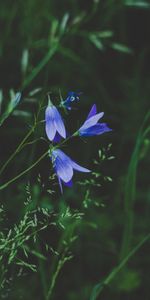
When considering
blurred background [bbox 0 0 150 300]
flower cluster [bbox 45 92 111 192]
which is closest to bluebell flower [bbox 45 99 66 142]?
flower cluster [bbox 45 92 111 192]

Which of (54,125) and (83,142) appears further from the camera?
(83,142)

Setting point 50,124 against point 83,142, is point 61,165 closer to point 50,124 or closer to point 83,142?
point 50,124

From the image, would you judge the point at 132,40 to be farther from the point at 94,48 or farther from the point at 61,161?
the point at 61,161

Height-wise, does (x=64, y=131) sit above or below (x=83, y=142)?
above

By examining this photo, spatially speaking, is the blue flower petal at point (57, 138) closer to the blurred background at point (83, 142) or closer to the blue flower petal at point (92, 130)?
the blue flower petal at point (92, 130)

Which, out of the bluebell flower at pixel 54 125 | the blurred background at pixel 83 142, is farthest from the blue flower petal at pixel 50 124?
the blurred background at pixel 83 142

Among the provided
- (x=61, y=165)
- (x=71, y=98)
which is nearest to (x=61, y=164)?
(x=61, y=165)
